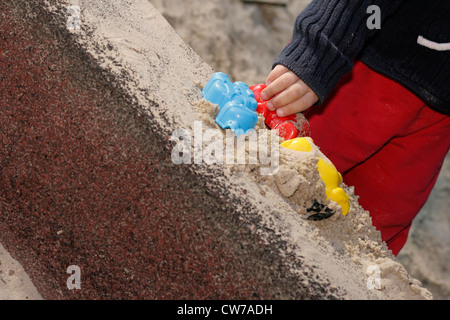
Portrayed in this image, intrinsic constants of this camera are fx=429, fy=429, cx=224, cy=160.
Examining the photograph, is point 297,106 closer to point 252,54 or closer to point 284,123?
point 284,123

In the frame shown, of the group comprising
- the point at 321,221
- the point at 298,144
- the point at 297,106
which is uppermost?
the point at 297,106

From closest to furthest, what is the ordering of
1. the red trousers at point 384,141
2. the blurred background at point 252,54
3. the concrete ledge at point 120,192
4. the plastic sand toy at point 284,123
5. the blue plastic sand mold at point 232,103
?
the concrete ledge at point 120,192 < the blue plastic sand mold at point 232,103 < the plastic sand toy at point 284,123 < the red trousers at point 384,141 < the blurred background at point 252,54

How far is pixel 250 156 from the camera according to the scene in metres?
0.84

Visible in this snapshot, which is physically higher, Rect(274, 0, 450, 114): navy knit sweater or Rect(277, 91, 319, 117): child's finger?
Rect(274, 0, 450, 114): navy knit sweater

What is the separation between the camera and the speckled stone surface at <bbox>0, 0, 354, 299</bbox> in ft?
2.47

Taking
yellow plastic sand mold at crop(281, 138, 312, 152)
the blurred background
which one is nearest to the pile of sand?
yellow plastic sand mold at crop(281, 138, 312, 152)

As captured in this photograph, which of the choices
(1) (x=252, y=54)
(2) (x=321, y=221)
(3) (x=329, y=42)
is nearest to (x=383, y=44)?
(3) (x=329, y=42)

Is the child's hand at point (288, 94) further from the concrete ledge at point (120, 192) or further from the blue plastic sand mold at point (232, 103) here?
the concrete ledge at point (120, 192)

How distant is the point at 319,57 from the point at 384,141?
40 centimetres

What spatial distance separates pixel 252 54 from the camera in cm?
245

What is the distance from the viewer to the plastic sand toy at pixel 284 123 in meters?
1.01

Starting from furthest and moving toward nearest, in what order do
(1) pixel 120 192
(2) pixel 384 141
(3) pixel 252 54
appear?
(3) pixel 252 54
(2) pixel 384 141
(1) pixel 120 192

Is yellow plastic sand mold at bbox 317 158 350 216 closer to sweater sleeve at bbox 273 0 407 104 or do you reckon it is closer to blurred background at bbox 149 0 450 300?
sweater sleeve at bbox 273 0 407 104

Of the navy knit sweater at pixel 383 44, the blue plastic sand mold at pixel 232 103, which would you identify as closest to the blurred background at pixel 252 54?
the navy knit sweater at pixel 383 44
